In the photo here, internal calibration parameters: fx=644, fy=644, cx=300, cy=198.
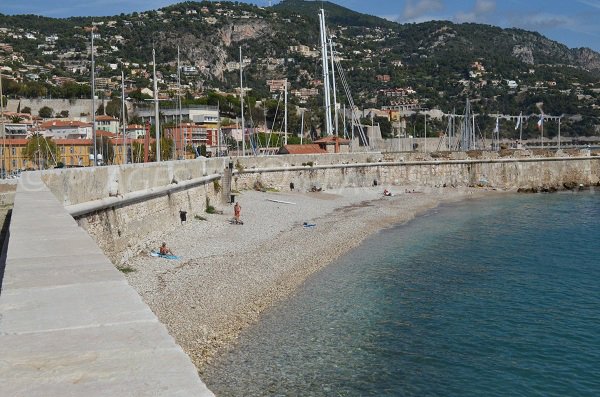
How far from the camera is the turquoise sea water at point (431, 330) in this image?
10547mm

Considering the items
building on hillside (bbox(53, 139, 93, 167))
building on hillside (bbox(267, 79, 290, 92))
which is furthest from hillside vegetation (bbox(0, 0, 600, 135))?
building on hillside (bbox(53, 139, 93, 167))

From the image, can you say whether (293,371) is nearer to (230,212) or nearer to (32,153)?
(230,212)

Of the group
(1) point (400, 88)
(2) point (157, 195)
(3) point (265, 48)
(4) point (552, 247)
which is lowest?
(4) point (552, 247)

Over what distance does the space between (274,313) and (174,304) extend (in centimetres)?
234

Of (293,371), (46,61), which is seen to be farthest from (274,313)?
(46,61)

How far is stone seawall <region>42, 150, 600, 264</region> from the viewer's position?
1472cm

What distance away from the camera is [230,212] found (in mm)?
28641

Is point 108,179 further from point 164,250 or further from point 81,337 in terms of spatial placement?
point 81,337

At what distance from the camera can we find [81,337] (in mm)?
3250

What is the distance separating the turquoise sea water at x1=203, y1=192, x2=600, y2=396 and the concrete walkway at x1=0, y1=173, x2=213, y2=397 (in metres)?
→ 5.68

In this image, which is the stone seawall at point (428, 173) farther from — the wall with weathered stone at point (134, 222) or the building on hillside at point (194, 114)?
the building on hillside at point (194, 114)

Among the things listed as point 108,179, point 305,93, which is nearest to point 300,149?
point 108,179

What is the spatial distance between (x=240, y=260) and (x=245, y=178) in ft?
65.4

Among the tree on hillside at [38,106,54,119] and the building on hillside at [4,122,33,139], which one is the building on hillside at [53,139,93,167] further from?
the tree on hillside at [38,106,54,119]
